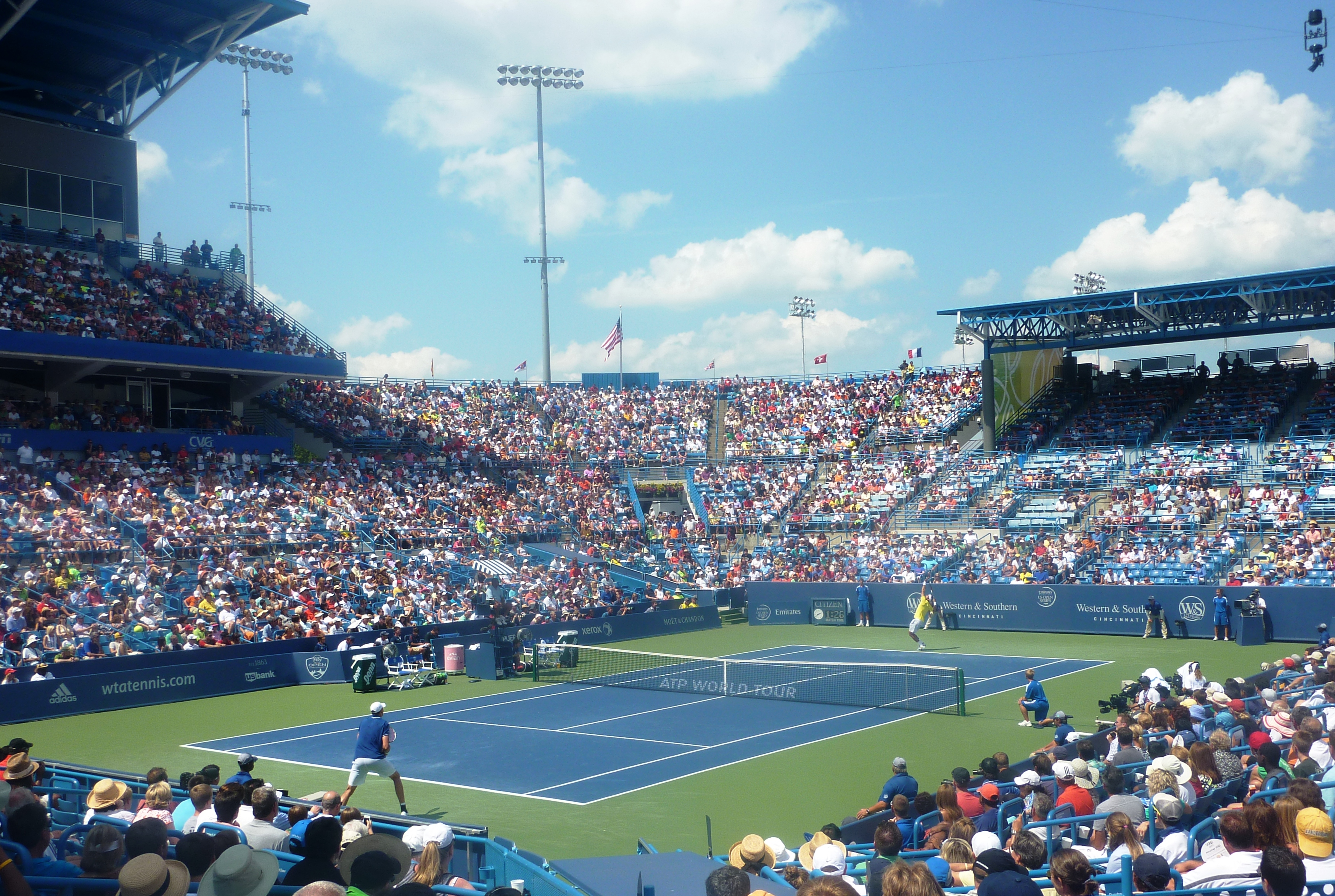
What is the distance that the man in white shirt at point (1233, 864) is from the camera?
643 centimetres

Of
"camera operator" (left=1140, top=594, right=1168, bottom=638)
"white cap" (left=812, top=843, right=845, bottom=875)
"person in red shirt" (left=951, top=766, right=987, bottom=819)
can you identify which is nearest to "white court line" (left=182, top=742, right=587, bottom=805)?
"person in red shirt" (left=951, top=766, right=987, bottom=819)

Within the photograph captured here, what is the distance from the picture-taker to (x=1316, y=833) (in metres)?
6.38

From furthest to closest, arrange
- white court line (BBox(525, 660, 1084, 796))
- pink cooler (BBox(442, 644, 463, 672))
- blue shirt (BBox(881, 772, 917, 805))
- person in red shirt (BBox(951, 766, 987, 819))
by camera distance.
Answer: pink cooler (BBox(442, 644, 463, 672))
white court line (BBox(525, 660, 1084, 796))
blue shirt (BBox(881, 772, 917, 805))
person in red shirt (BBox(951, 766, 987, 819))

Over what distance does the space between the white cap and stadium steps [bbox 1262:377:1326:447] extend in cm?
3591

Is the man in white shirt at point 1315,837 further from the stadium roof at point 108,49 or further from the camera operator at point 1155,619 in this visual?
the stadium roof at point 108,49

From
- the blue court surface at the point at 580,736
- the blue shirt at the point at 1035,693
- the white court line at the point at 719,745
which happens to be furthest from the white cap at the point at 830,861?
the blue shirt at the point at 1035,693

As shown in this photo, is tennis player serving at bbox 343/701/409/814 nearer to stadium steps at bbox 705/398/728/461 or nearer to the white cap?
the white cap

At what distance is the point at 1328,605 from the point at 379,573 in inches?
1035

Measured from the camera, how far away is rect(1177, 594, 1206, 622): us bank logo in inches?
1255

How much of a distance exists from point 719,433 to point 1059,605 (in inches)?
867

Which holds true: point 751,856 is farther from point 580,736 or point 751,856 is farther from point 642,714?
point 642,714

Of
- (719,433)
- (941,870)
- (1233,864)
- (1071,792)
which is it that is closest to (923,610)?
(1071,792)

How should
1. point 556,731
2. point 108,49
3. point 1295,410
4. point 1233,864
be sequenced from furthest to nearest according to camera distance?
point 1295,410
point 108,49
point 556,731
point 1233,864

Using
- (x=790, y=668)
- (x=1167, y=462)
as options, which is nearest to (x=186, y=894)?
(x=790, y=668)
